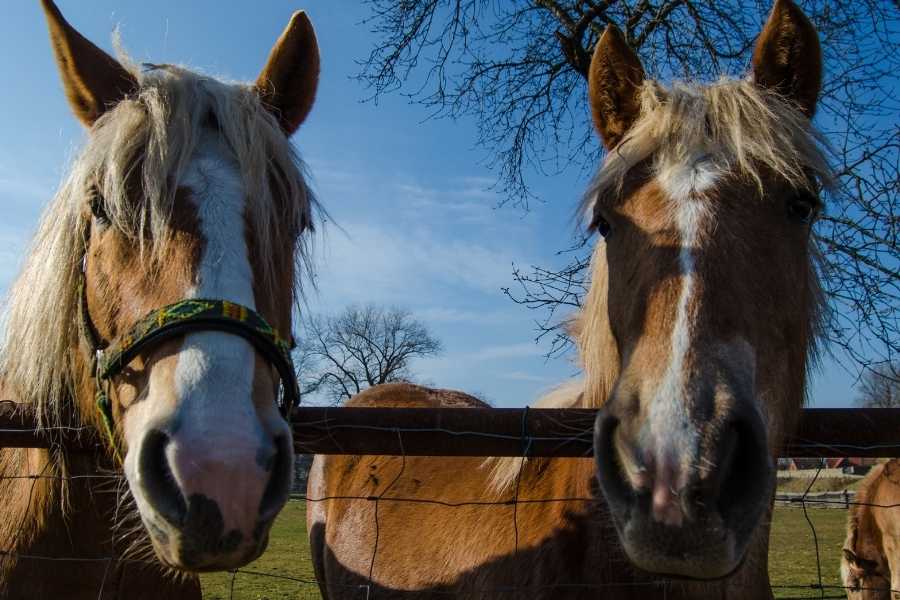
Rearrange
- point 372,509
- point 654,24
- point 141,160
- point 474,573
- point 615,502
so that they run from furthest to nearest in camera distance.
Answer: point 654,24 → point 372,509 → point 474,573 → point 141,160 → point 615,502

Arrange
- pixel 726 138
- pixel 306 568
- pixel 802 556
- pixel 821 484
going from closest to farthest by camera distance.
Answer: pixel 726 138 < pixel 306 568 < pixel 802 556 < pixel 821 484

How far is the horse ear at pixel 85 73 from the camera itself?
2328 mm

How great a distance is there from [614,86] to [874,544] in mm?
6951

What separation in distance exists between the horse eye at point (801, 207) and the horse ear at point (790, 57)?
20.4 inches

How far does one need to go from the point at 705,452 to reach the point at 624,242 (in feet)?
2.95

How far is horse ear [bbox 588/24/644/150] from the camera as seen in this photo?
8.60 feet

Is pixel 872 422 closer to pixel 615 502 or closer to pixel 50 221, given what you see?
pixel 615 502

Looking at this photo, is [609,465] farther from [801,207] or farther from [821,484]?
[821,484]

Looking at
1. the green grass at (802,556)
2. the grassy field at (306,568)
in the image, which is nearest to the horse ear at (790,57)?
the grassy field at (306,568)

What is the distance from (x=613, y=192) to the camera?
7.63 feet

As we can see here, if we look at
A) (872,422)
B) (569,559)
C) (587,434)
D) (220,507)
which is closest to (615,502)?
(587,434)

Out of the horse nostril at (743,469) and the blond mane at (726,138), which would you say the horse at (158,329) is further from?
the blond mane at (726,138)

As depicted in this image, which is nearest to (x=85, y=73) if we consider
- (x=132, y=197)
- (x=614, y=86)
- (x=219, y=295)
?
(x=132, y=197)

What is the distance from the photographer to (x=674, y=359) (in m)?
1.67
